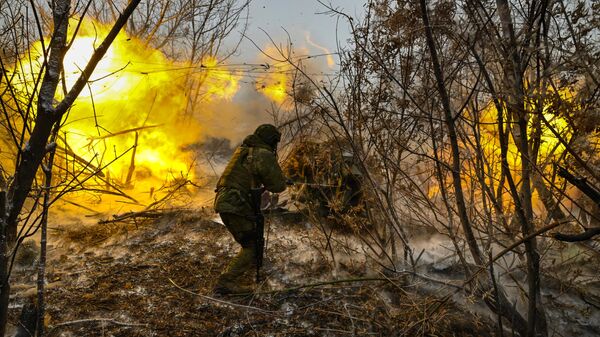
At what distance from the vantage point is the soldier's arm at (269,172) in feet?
15.6

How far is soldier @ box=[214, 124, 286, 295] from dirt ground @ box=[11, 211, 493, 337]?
281mm

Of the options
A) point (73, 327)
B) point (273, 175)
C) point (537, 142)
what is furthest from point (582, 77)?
point (73, 327)

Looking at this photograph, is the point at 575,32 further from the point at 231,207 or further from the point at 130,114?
the point at 130,114

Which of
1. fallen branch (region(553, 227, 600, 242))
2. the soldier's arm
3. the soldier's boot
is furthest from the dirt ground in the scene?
fallen branch (region(553, 227, 600, 242))

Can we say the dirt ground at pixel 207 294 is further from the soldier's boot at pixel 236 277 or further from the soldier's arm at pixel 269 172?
the soldier's arm at pixel 269 172

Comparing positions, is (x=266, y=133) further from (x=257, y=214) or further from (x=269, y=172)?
(x=257, y=214)

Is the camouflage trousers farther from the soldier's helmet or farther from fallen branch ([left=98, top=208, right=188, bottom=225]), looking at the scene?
fallen branch ([left=98, top=208, right=188, bottom=225])

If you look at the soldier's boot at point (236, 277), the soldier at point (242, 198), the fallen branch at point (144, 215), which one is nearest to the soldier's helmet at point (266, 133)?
the soldier at point (242, 198)

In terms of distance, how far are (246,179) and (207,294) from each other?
1577mm

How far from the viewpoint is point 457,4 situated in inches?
117

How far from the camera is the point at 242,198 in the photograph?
4.72m

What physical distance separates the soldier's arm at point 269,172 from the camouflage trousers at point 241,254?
557 mm

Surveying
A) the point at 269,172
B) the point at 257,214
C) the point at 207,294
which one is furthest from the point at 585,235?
the point at 207,294

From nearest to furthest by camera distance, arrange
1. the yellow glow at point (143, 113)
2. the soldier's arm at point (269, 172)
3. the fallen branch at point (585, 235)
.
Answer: the fallen branch at point (585, 235) < the soldier's arm at point (269, 172) < the yellow glow at point (143, 113)
